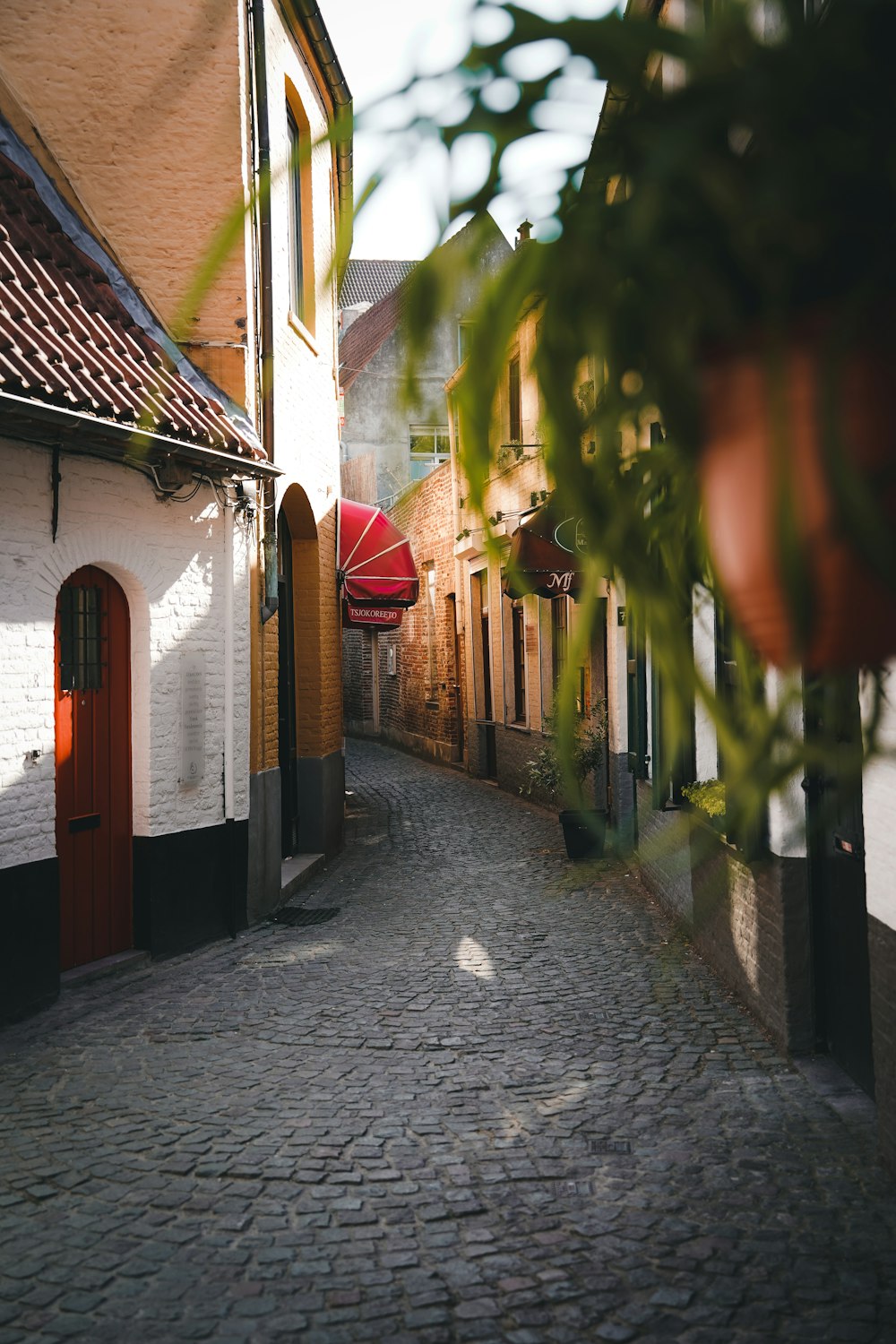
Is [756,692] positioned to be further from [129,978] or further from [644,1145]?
[129,978]

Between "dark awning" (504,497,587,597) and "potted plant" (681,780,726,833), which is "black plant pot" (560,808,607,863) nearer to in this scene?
"dark awning" (504,497,587,597)

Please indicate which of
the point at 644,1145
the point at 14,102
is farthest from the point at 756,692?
the point at 14,102

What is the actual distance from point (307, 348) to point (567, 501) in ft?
31.5

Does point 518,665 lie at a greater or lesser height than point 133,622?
lesser

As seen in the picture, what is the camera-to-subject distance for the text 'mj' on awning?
12.3 m

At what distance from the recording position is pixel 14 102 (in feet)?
25.9

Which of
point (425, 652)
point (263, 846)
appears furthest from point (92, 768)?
point (425, 652)

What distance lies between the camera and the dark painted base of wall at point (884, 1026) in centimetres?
372

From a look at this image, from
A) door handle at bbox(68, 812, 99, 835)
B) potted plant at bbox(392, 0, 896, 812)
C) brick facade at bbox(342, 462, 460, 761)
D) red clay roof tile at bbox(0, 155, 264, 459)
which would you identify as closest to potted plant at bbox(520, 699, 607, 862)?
door handle at bbox(68, 812, 99, 835)

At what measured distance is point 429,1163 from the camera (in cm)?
408

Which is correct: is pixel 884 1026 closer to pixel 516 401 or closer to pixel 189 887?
pixel 189 887

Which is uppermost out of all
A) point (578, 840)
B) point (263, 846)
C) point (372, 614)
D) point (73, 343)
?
point (73, 343)

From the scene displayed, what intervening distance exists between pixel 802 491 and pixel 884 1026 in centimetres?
344

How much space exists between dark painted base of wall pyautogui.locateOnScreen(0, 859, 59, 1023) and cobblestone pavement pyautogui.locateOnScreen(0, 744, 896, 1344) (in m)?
0.16
